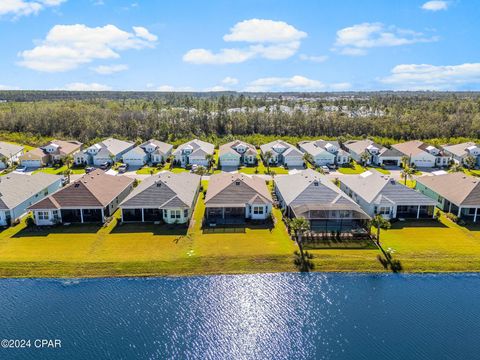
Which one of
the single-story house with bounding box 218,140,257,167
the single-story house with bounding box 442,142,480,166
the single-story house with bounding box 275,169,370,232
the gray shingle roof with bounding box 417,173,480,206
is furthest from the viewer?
the single-story house with bounding box 442,142,480,166

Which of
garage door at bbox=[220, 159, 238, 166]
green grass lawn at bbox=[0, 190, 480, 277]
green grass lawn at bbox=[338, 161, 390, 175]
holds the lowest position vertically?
green grass lawn at bbox=[0, 190, 480, 277]

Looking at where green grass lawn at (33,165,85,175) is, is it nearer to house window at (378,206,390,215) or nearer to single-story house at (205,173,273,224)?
single-story house at (205,173,273,224)

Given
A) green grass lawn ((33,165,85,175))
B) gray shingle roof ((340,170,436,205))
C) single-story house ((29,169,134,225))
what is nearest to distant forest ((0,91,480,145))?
green grass lawn ((33,165,85,175))

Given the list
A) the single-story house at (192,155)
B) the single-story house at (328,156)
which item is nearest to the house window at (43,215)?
the single-story house at (192,155)

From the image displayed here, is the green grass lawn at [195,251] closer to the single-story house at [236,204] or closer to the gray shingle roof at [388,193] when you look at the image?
the single-story house at [236,204]

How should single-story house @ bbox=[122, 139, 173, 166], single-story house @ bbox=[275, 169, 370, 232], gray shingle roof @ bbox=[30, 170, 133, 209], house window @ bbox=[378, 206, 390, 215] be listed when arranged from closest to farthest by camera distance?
1. single-story house @ bbox=[275, 169, 370, 232]
2. gray shingle roof @ bbox=[30, 170, 133, 209]
3. house window @ bbox=[378, 206, 390, 215]
4. single-story house @ bbox=[122, 139, 173, 166]

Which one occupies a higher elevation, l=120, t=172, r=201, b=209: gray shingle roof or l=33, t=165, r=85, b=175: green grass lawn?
l=120, t=172, r=201, b=209: gray shingle roof

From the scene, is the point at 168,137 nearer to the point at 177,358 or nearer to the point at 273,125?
the point at 273,125
